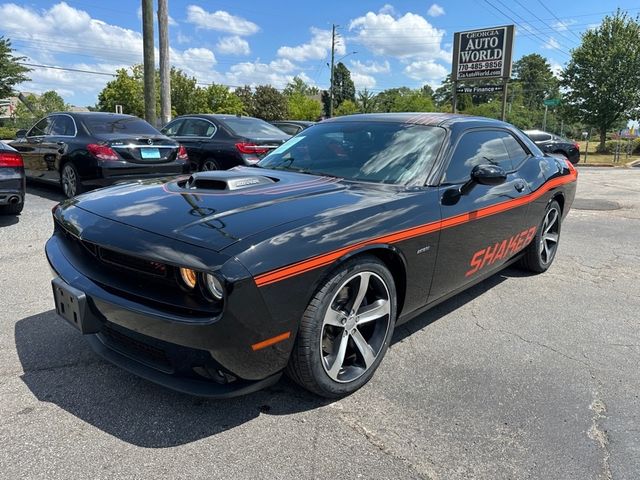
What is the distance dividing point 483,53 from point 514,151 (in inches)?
826

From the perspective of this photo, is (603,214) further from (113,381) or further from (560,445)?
(113,381)

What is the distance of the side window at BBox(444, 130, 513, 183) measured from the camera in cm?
347

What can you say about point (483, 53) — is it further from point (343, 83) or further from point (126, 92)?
point (343, 83)

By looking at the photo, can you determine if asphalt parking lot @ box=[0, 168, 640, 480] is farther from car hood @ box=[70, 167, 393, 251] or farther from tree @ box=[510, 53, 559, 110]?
tree @ box=[510, 53, 559, 110]

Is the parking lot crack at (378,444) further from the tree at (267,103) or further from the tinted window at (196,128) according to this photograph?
the tree at (267,103)

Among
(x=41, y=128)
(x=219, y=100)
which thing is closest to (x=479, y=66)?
(x=41, y=128)

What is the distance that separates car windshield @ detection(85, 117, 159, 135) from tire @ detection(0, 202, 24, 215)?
1612mm

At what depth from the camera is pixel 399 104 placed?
70.6 meters

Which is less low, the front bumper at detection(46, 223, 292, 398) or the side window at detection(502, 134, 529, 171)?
the side window at detection(502, 134, 529, 171)

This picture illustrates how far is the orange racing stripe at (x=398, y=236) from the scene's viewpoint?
85.4 inches

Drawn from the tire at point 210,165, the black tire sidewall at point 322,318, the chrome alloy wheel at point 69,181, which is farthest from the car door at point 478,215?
the chrome alloy wheel at point 69,181

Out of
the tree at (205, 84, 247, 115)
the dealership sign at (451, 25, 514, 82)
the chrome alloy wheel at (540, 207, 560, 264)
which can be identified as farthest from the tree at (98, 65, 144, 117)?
the chrome alloy wheel at (540, 207, 560, 264)

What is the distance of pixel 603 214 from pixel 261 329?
8.37m

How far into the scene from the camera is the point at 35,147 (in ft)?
27.2
